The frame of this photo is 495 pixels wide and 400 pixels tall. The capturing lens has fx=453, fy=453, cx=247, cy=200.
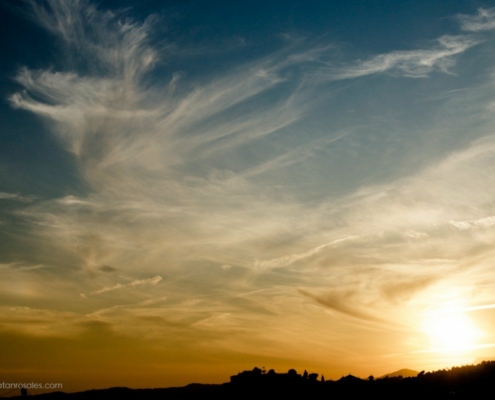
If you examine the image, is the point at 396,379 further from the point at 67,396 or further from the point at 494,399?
the point at 67,396

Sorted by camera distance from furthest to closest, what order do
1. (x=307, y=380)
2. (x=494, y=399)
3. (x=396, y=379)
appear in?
1. (x=307, y=380)
2. (x=396, y=379)
3. (x=494, y=399)

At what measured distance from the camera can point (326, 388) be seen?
34500mm

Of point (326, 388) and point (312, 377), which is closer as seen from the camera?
point (326, 388)

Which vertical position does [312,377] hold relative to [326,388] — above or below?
above

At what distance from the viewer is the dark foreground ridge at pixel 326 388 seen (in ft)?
103

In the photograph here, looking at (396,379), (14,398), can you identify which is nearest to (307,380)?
(396,379)

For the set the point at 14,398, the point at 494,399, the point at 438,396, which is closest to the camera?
the point at 494,399

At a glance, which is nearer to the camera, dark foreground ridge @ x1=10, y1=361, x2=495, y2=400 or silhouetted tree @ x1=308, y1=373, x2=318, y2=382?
dark foreground ridge @ x1=10, y1=361, x2=495, y2=400

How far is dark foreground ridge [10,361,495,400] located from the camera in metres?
31.3

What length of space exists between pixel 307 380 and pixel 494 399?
13.2m

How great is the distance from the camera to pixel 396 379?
3356cm

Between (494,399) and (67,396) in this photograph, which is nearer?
(494,399)

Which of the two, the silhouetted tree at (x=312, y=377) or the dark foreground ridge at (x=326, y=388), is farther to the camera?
the silhouetted tree at (x=312, y=377)

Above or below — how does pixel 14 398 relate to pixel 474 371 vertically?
below
